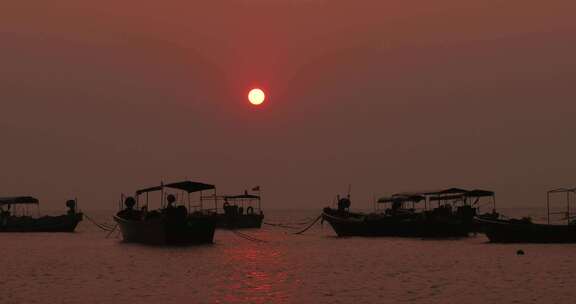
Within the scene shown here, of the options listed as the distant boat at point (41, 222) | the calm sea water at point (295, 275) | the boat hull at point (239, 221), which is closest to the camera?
the calm sea water at point (295, 275)

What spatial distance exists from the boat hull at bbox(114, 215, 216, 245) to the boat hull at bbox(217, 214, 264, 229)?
4467cm

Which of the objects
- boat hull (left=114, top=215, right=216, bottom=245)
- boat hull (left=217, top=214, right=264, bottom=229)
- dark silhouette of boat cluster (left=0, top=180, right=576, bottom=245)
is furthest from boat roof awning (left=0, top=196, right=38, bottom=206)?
boat hull (left=114, top=215, right=216, bottom=245)

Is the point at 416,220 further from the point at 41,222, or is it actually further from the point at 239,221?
the point at 41,222

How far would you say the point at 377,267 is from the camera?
4941 centimetres

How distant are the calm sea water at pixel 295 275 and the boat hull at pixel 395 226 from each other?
708 centimetres

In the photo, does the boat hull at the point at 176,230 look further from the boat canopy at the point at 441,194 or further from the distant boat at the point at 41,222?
the distant boat at the point at 41,222

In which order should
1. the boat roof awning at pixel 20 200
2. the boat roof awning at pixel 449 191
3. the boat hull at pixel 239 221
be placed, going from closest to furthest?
1. the boat roof awning at pixel 449 191
2. the boat roof awning at pixel 20 200
3. the boat hull at pixel 239 221

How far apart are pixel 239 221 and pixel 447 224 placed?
43692 mm

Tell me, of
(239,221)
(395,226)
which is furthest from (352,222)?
(239,221)

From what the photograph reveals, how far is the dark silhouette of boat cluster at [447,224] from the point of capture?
62.0 metres

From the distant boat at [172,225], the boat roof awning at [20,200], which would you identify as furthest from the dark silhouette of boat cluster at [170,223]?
the boat roof awning at [20,200]

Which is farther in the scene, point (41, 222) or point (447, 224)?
point (41, 222)

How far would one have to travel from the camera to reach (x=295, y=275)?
4447 centimetres

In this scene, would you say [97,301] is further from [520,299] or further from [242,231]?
[242,231]
